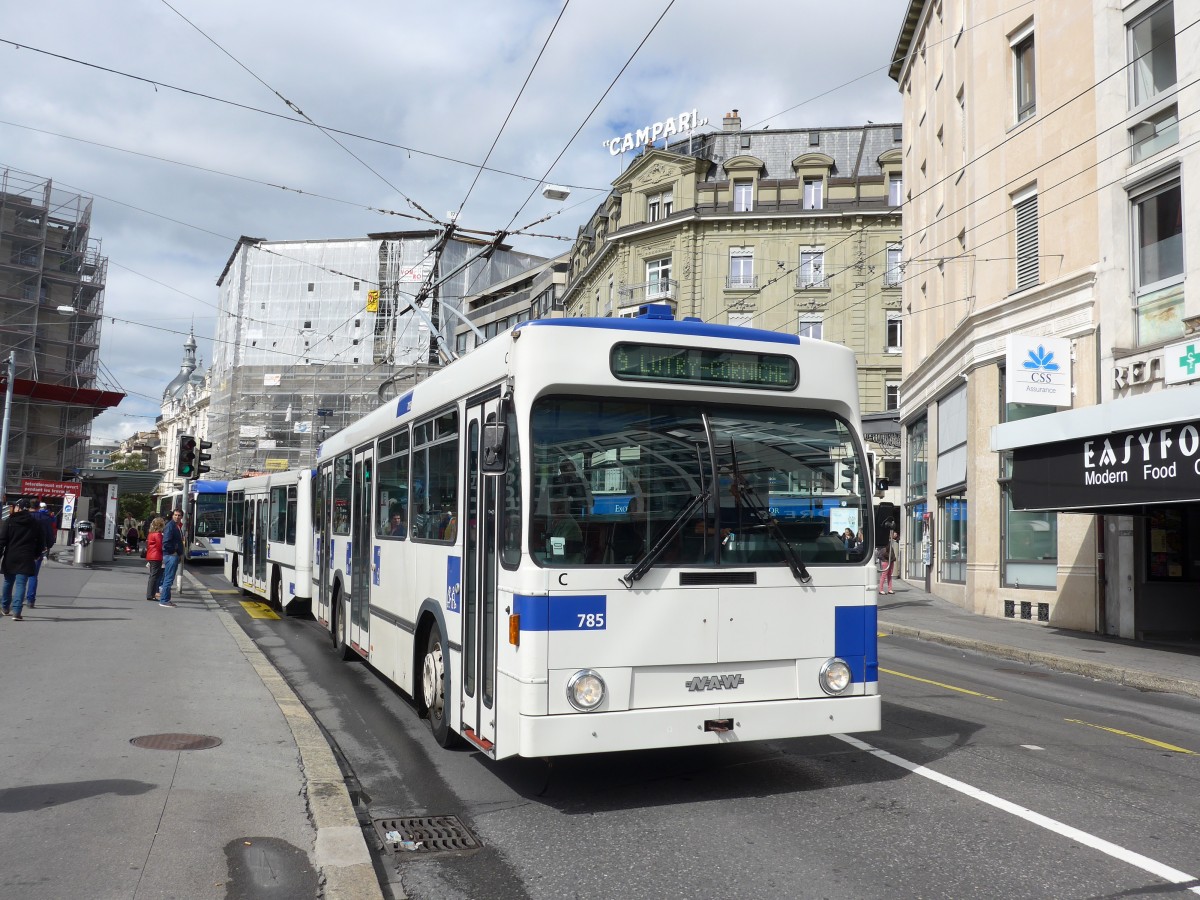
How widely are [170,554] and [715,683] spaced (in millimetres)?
15098

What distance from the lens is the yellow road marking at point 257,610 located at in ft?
62.4

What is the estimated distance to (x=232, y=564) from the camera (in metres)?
25.9

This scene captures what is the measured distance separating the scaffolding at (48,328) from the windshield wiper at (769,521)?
1743 inches

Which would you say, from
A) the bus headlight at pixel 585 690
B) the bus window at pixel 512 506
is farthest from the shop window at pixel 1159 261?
the bus headlight at pixel 585 690

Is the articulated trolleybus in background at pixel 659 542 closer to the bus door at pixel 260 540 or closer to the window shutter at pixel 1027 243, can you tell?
the bus door at pixel 260 540

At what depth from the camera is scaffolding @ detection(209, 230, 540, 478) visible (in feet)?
195

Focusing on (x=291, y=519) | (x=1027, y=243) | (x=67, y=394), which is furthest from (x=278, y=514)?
(x=67, y=394)

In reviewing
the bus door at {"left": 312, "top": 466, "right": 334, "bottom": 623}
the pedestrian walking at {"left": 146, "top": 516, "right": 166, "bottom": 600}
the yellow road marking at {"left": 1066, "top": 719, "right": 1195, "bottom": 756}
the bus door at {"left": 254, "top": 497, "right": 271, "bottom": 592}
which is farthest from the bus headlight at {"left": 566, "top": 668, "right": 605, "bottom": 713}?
the pedestrian walking at {"left": 146, "top": 516, "right": 166, "bottom": 600}

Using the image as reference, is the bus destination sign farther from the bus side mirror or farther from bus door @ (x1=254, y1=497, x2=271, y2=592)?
bus door @ (x1=254, y1=497, x2=271, y2=592)

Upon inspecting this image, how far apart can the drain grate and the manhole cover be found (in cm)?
187

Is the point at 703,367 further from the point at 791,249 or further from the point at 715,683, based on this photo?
the point at 791,249

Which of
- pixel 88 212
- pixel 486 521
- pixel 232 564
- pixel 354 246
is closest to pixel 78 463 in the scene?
pixel 88 212

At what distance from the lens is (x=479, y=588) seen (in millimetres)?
6754

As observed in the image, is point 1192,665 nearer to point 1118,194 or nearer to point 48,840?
point 1118,194
